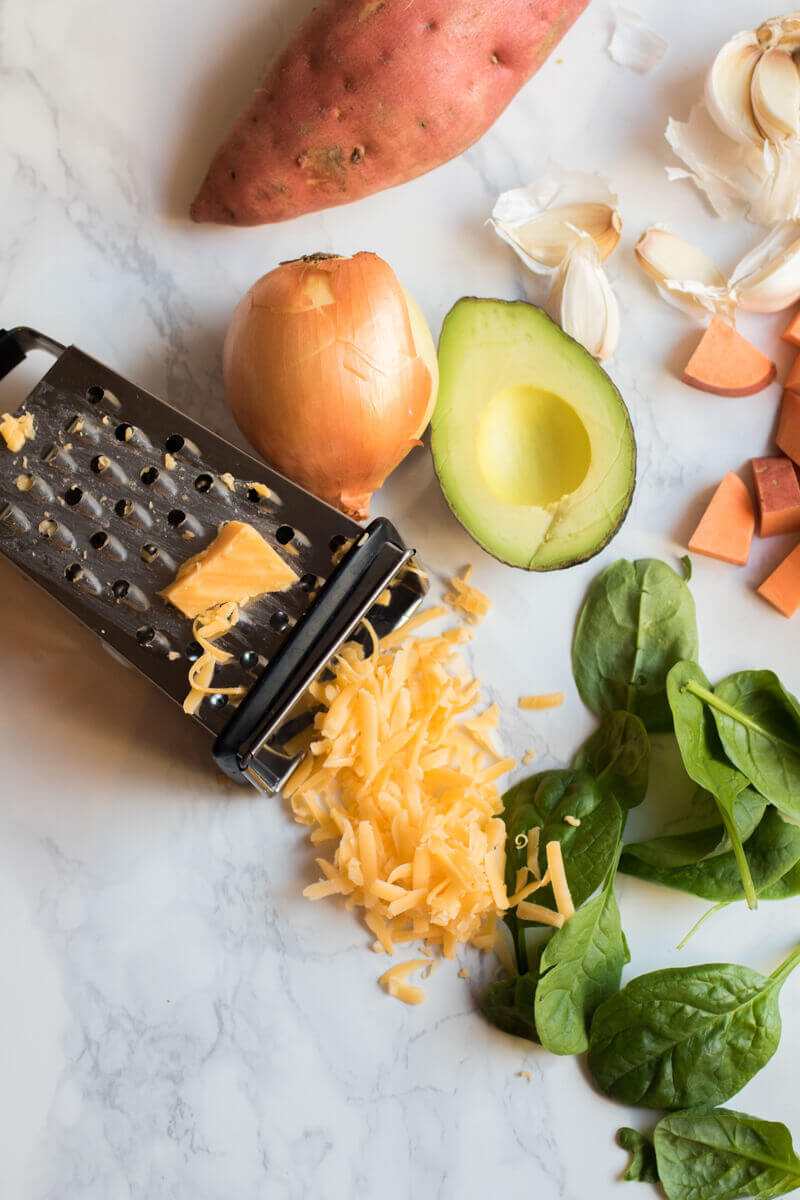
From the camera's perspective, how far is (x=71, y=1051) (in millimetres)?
1011

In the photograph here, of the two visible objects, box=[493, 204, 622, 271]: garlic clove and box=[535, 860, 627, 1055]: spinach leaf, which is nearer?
box=[535, 860, 627, 1055]: spinach leaf

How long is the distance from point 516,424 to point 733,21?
1.90 ft

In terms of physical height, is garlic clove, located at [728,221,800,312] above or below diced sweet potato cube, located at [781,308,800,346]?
above

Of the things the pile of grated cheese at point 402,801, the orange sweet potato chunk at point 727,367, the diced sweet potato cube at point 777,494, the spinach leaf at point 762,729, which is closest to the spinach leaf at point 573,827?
the pile of grated cheese at point 402,801

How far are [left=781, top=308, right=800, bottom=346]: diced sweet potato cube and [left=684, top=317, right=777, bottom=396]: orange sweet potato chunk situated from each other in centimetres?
4

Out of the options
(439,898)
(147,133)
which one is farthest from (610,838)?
(147,133)

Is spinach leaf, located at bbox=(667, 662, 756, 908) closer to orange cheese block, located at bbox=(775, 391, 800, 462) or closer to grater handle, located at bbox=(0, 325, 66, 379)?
orange cheese block, located at bbox=(775, 391, 800, 462)

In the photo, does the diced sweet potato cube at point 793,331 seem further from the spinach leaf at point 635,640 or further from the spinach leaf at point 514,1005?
the spinach leaf at point 514,1005

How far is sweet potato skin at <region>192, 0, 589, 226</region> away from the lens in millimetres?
979

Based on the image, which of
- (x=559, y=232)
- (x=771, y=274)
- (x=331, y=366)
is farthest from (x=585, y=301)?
(x=331, y=366)

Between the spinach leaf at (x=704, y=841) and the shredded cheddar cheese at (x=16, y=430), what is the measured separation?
72 cm

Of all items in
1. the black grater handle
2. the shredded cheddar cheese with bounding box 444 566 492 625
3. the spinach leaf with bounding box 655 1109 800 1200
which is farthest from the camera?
the shredded cheddar cheese with bounding box 444 566 492 625

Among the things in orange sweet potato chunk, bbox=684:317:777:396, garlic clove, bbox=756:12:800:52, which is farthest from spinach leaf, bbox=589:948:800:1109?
garlic clove, bbox=756:12:800:52

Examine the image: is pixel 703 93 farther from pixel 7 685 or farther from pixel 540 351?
pixel 7 685
